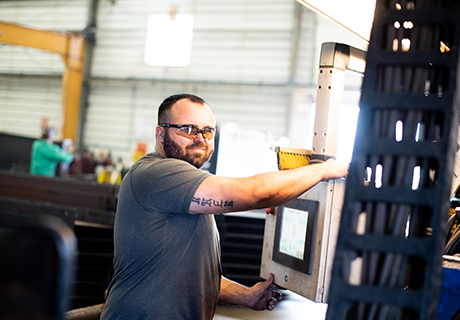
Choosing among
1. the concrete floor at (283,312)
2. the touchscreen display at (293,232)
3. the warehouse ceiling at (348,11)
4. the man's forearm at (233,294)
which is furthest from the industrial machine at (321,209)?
the concrete floor at (283,312)

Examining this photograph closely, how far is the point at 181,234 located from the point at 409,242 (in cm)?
101

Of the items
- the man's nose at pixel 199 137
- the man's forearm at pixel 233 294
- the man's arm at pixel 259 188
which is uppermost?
the man's nose at pixel 199 137

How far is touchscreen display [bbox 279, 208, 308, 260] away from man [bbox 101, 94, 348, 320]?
29cm

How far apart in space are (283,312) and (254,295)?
5.00 feet

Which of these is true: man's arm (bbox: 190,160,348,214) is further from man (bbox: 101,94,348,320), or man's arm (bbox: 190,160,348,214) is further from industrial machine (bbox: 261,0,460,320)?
industrial machine (bbox: 261,0,460,320)

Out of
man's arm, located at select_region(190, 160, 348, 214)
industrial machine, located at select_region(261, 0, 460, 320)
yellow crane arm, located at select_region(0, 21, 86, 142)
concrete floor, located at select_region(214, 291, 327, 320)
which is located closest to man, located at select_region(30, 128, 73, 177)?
yellow crane arm, located at select_region(0, 21, 86, 142)

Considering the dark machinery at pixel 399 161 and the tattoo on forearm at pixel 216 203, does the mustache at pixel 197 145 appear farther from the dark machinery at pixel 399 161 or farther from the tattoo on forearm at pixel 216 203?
the dark machinery at pixel 399 161

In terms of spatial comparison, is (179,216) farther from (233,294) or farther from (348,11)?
(348,11)

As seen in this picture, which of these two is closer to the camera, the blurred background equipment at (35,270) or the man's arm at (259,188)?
the blurred background equipment at (35,270)

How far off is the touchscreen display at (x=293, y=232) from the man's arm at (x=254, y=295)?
0.19 metres

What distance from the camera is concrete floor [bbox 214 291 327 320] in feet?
10.5

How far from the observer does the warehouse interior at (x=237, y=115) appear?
0.79 m

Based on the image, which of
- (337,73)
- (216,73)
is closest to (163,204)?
(337,73)

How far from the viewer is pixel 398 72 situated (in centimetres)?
83
